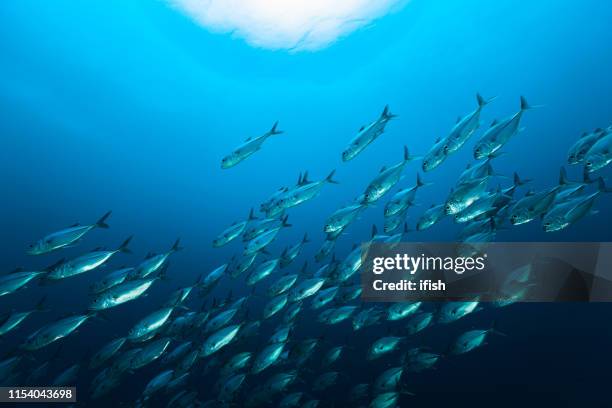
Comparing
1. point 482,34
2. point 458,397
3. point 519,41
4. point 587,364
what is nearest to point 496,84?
point 519,41

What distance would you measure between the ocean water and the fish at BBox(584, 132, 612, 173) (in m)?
7.31

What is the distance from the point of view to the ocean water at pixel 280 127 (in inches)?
655

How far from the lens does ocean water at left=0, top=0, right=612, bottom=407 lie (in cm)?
1664

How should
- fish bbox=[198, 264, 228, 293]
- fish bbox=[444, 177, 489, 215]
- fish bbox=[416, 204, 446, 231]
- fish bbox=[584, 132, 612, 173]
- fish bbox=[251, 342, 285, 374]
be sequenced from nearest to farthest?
fish bbox=[584, 132, 612, 173], fish bbox=[444, 177, 489, 215], fish bbox=[416, 204, 446, 231], fish bbox=[251, 342, 285, 374], fish bbox=[198, 264, 228, 293]

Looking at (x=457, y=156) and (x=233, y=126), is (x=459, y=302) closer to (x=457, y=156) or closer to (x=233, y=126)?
(x=233, y=126)

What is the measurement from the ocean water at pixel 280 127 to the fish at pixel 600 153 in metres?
7.31

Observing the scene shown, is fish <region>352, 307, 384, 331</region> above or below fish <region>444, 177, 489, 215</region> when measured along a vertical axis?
below

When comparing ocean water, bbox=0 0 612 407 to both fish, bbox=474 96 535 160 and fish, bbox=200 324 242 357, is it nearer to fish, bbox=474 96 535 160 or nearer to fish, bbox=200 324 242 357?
fish, bbox=200 324 242 357

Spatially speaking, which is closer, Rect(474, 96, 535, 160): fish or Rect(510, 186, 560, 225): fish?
Rect(510, 186, 560, 225): fish

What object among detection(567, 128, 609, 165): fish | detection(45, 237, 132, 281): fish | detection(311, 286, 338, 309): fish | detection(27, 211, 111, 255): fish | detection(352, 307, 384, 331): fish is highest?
detection(27, 211, 111, 255): fish

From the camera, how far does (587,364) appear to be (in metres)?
15.8

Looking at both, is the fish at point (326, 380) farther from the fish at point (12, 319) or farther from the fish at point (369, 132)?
the fish at point (12, 319)

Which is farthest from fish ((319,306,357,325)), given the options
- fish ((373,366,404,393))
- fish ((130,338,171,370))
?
fish ((130,338,171,370))

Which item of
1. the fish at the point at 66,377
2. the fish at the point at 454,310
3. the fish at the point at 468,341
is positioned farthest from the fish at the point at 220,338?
the fish at the point at 468,341
